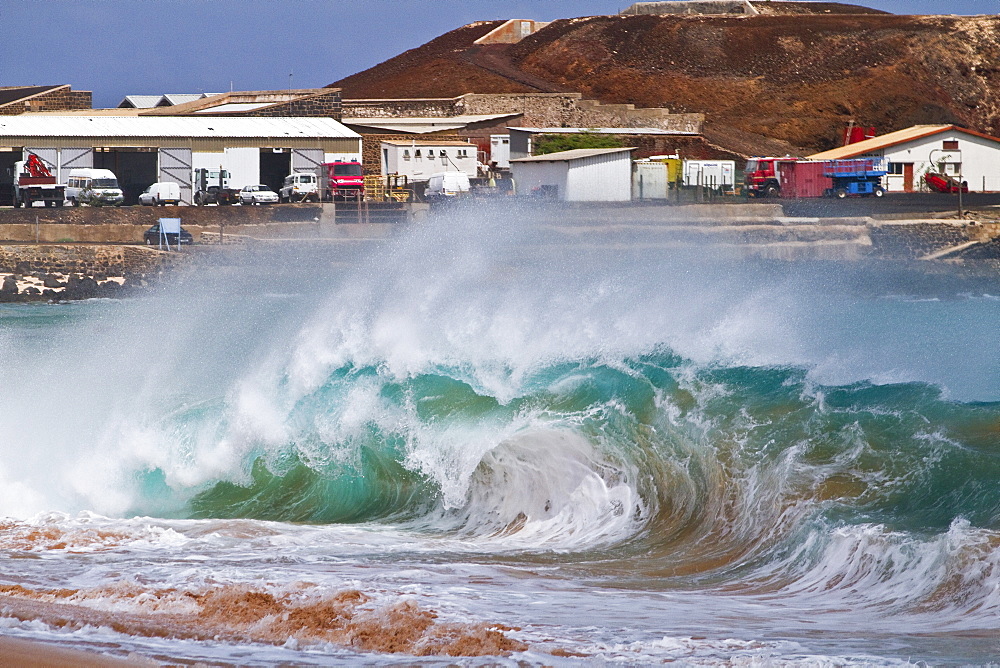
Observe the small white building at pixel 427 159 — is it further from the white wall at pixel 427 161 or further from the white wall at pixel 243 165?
the white wall at pixel 243 165

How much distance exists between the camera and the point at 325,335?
1234 centimetres

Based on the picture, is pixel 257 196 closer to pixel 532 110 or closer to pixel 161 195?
pixel 161 195

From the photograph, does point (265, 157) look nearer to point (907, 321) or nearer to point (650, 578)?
point (907, 321)

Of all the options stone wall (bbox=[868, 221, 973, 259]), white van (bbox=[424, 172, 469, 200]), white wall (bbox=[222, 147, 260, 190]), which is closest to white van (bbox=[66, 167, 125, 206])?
white wall (bbox=[222, 147, 260, 190])

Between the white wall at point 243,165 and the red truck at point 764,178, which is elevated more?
the white wall at point 243,165

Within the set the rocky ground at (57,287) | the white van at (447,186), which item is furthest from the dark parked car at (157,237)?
the white van at (447,186)

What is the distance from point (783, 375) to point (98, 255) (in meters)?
28.3

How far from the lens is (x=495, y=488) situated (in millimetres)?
9797

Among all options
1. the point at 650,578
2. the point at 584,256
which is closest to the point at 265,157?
the point at 584,256

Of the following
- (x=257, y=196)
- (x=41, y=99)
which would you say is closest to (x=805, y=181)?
(x=257, y=196)

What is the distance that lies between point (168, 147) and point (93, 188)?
4521mm

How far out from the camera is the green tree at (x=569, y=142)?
49844 millimetres

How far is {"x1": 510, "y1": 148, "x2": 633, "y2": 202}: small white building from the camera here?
41.5 m

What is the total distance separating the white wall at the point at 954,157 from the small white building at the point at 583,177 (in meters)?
12.5
